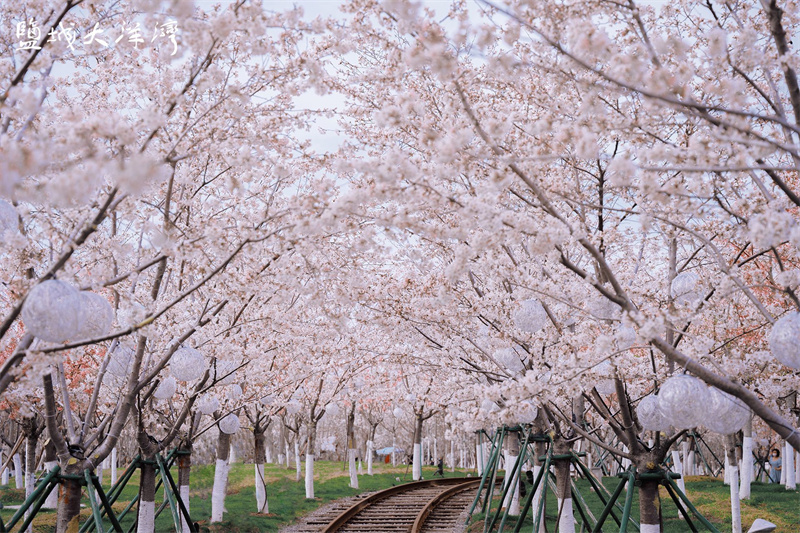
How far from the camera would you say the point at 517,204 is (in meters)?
7.27

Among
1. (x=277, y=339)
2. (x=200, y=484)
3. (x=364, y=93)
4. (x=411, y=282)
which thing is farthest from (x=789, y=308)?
(x=200, y=484)

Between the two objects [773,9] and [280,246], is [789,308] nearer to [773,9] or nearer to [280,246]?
[773,9]

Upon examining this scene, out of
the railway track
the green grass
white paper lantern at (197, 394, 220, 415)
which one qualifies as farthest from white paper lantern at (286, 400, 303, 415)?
white paper lantern at (197, 394, 220, 415)

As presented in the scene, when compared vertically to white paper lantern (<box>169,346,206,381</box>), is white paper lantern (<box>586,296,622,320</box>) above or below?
above

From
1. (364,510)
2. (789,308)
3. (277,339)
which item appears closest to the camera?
(789,308)

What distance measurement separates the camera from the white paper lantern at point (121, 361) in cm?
738

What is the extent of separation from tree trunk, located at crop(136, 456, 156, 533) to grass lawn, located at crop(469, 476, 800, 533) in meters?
7.94

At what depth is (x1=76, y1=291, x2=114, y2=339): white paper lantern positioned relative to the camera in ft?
14.0

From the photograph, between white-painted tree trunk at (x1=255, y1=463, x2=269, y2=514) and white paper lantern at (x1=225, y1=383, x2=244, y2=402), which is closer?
white paper lantern at (x1=225, y1=383, x2=244, y2=402)

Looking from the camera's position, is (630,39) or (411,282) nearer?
(630,39)

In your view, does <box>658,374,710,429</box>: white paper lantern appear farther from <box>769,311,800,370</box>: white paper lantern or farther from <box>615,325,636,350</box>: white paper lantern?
<box>615,325,636,350</box>: white paper lantern

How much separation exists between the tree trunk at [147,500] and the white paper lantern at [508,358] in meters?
4.91

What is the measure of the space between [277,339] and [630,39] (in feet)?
22.5

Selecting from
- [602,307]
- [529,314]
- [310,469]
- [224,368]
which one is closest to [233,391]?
[224,368]
